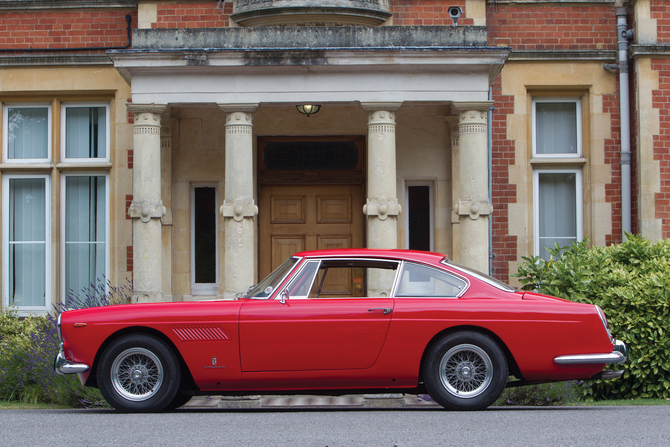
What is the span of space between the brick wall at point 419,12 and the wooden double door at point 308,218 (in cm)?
274

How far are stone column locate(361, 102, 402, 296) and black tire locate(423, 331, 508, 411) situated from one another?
12.6ft

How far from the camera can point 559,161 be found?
12.3 m

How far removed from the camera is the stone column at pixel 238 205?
9.89 meters

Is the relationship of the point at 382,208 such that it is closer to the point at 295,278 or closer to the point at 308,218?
the point at 308,218

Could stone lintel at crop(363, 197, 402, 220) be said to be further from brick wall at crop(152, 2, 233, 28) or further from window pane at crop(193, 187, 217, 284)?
brick wall at crop(152, 2, 233, 28)

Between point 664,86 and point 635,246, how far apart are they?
4.17m

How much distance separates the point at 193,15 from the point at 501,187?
18.5 feet

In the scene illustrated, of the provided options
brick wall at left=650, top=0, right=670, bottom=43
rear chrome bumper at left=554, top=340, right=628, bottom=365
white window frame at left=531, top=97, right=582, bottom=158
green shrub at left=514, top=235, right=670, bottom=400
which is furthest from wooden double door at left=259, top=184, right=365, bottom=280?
rear chrome bumper at left=554, top=340, right=628, bottom=365

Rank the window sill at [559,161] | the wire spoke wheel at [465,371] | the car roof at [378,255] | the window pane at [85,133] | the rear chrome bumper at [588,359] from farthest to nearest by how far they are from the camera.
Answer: the window pane at [85,133]
the window sill at [559,161]
the car roof at [378,255]
the wire spoke wheel at [465,371]
the rear chrome bumper at [588,359]

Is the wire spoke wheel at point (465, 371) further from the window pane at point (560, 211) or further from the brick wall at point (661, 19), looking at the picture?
the brick wall at point (661, 19)

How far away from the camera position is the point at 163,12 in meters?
12.2

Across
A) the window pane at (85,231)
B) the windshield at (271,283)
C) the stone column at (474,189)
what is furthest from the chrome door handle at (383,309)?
the window pane at (85,231)

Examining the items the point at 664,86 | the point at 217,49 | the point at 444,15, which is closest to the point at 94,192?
the point at 217,49

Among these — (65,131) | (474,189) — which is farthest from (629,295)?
(65,131)
